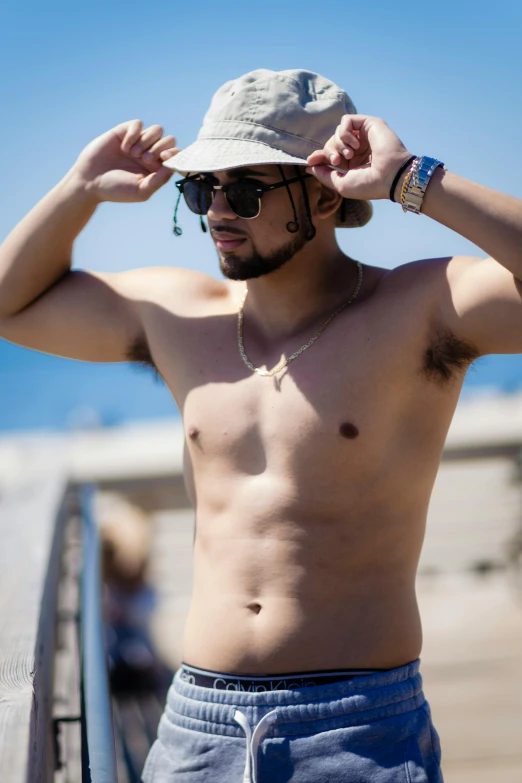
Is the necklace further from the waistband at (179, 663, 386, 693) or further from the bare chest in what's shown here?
the waistband at (179, 663, 386, 693)

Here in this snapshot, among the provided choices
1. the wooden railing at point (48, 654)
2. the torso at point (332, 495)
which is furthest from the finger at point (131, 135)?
the wooden railing at point (48, 654)

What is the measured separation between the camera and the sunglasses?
2.34 m

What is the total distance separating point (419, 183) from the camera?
6.92 feet

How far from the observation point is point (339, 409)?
89.5 inches

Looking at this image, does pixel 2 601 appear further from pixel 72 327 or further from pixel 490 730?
pixel 490 730

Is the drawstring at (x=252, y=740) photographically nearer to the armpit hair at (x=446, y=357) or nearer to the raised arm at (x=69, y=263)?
the armpit hair at (x=446, y=357)

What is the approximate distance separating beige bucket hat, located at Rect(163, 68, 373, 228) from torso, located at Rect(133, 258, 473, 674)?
40 centimetres

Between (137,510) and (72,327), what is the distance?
3335mm

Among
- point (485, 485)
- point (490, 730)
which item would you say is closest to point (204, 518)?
point (490, 730)

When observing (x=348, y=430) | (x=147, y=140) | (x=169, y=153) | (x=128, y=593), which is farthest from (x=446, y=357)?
(x=128, y=593)

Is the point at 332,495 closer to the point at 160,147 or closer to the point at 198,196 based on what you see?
the point at 198,196

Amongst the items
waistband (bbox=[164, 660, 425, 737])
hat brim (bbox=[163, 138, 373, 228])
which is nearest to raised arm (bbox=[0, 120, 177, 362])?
hat brim (bbox=[163, 138, 373, 228])

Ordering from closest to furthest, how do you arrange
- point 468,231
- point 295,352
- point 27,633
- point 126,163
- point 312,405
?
point 27,633
point 468,231
point 312,405
point 295,352
point 126,163

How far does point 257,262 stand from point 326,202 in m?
0.29
